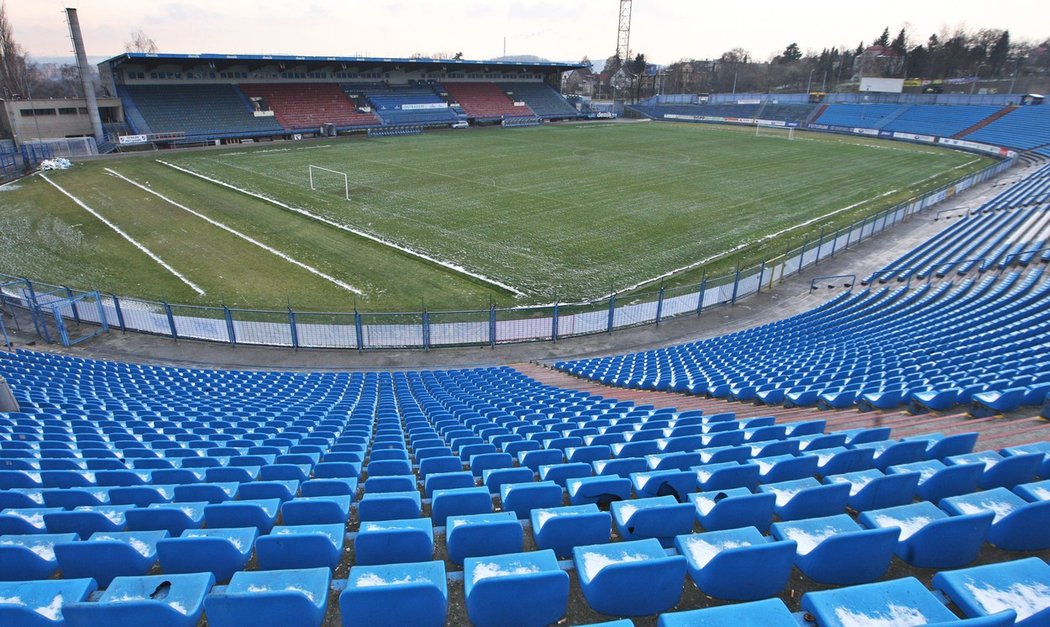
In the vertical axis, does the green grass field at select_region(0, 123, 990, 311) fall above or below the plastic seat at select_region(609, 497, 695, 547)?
below

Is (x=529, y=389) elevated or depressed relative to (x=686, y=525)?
depressed

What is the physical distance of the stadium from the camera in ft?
10.3

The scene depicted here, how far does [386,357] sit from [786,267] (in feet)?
54.7

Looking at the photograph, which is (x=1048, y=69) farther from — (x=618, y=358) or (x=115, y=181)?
(x=115, y=181)

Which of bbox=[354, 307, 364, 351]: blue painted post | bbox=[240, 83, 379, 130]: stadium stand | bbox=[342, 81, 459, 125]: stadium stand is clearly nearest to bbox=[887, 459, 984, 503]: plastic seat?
bbox=[354, 307, 364, 351]: blue painted post

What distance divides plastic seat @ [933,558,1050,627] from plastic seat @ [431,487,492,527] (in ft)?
9.58

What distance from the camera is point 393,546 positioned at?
362cm

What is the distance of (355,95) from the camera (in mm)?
71938

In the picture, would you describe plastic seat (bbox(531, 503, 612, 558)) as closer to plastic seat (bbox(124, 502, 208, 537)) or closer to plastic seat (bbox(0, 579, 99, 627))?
plastic seat (bbox(0, 579, 99, 627))

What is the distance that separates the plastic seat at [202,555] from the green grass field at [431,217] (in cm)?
1609

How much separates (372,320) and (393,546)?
578 inches

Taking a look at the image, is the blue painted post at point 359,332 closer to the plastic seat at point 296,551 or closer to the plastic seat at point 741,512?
the plastic seat at point 296,551

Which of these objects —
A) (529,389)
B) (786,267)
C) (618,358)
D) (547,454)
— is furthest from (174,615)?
(786,267)

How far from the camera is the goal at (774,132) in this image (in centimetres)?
6927
